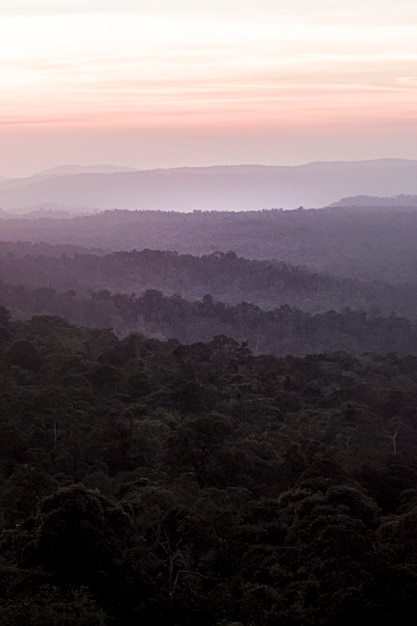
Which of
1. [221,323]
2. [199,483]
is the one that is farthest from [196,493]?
[221,323]

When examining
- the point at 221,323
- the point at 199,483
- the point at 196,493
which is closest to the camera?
the point at 196,493

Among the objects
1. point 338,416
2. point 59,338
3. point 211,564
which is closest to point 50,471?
point 211,564

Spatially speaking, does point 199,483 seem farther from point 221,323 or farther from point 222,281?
point 222,281

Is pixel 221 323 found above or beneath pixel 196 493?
beneath

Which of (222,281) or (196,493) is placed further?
(222,281)

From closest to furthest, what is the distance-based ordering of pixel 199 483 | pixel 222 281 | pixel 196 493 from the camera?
pixel 196 493
pixel 199 483
pixel 222 281

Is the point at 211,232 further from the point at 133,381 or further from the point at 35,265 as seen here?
the point at 133,381

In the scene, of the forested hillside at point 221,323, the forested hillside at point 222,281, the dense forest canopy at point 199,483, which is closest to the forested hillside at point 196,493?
the dense forest canopy at point 199,483

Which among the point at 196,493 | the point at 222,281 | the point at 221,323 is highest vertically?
the point at 222,281
